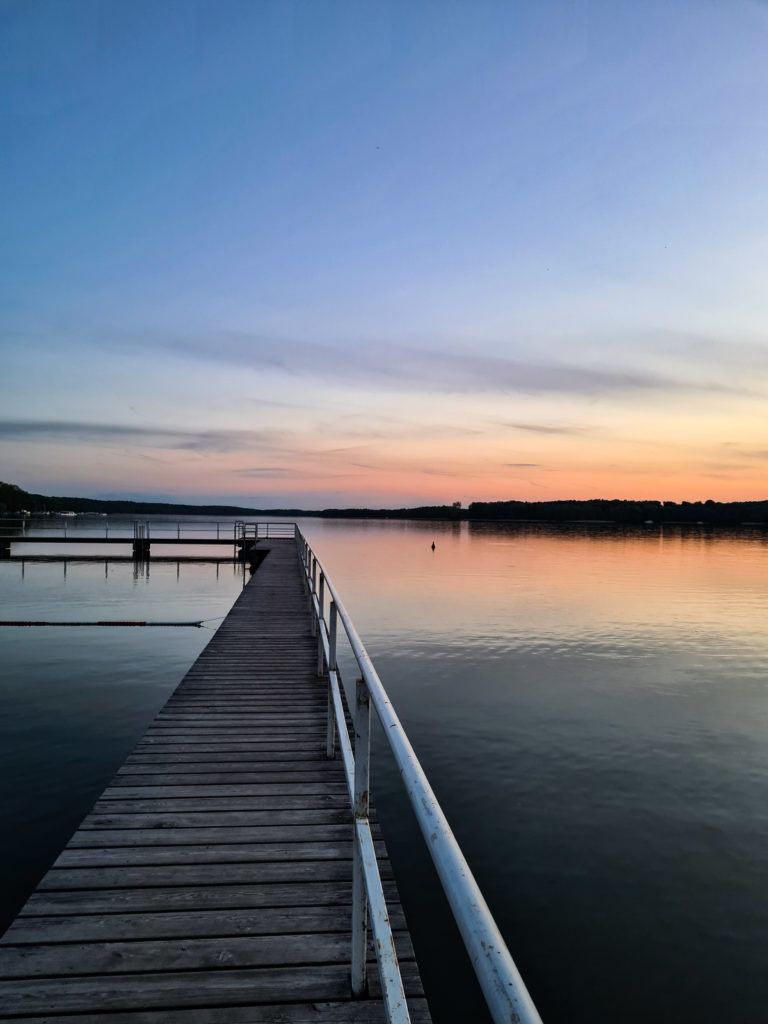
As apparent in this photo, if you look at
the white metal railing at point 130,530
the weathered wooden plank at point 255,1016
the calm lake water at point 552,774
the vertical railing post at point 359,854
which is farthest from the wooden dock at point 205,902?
the white metal railing at point 130,530

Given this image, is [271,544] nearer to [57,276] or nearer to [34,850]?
[57,276]

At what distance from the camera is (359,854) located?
233 cm

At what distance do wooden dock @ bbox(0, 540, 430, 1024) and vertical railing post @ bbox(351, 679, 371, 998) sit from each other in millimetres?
119

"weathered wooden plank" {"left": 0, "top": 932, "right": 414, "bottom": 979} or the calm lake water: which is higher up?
"weathered wooden plank" {"left": 0, "top": 932, "right": 414, "bottom": 979}

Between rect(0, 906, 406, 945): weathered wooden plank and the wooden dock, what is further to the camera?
rect(0, 906, 406, 945): weathered wooden plank

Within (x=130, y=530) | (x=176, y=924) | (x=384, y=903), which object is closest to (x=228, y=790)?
(x=176, y=924)

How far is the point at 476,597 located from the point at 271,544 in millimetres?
10664

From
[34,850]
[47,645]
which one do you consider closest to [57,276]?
[47,645]

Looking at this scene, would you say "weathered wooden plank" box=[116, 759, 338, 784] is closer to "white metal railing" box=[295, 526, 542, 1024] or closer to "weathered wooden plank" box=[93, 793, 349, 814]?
"weathered wooden plank" box=[93, 793, 349, 814]

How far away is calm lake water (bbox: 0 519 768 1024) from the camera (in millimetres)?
4996

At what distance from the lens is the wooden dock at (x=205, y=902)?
7.95ft

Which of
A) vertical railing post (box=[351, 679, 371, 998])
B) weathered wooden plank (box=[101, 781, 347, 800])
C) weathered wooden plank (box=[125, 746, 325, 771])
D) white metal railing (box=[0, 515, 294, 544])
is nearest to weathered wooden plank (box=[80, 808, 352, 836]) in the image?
weathered wooden plank (box=[101, 781, 347, 800])

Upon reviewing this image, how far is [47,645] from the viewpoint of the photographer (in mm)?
14891

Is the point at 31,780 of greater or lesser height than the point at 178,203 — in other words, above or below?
below
